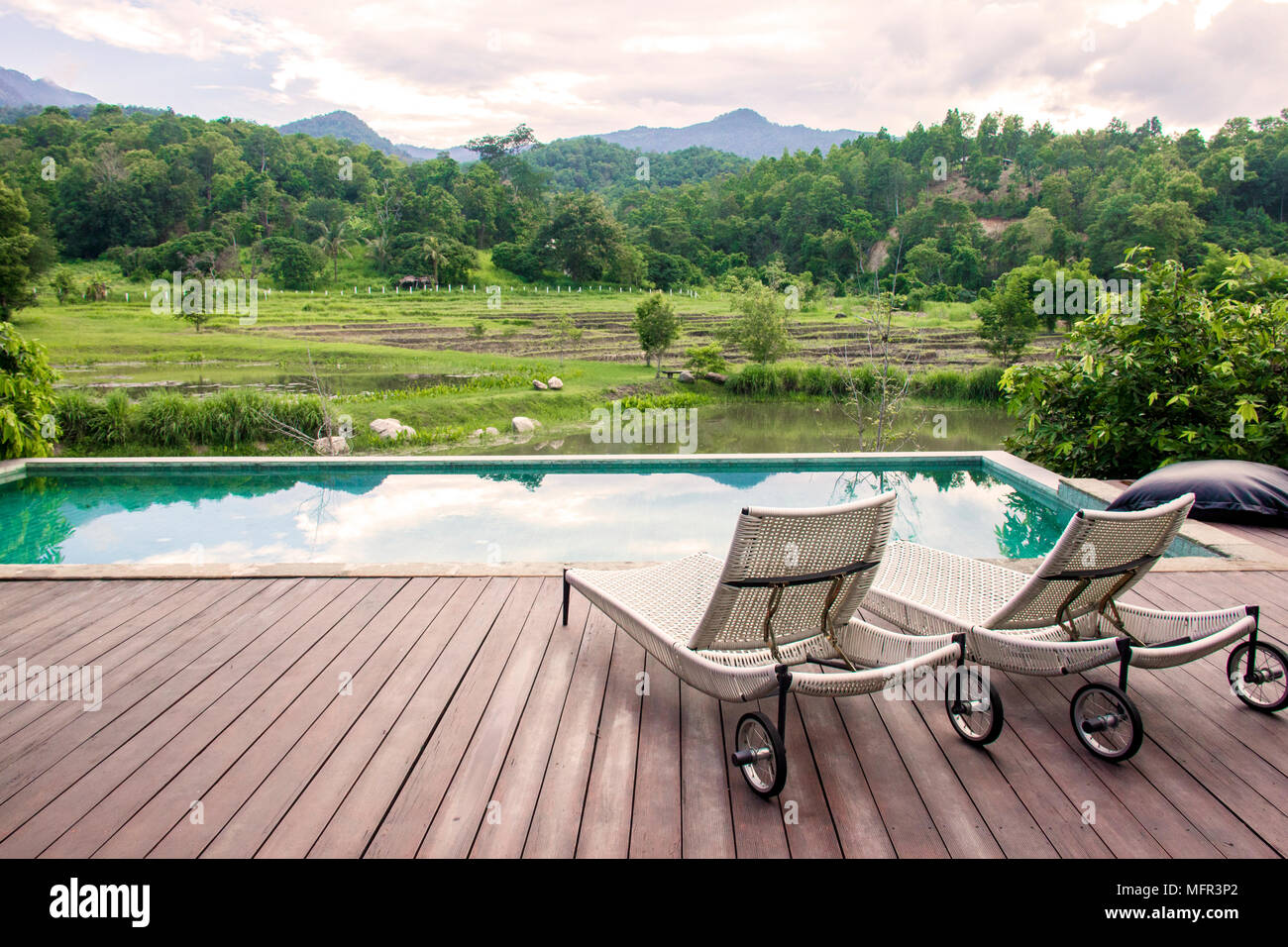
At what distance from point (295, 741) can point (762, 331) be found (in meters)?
24.1

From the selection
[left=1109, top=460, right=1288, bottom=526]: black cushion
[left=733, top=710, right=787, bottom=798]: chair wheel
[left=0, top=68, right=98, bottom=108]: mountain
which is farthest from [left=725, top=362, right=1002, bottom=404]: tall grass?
[left=0, top=68, right=98, bottom=108]: mountain

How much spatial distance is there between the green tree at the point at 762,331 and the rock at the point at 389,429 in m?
12.8

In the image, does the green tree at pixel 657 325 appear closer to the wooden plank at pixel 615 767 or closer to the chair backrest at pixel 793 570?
the wooden plank at pixel 615 767

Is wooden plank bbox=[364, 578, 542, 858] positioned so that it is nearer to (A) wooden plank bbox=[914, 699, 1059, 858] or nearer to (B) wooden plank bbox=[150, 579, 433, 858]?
(B) wooden plank bbox=[150, 579, 433, 858]

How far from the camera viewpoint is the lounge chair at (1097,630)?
1.97 metres

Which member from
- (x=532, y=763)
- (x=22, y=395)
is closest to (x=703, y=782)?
(x=532, y=763)

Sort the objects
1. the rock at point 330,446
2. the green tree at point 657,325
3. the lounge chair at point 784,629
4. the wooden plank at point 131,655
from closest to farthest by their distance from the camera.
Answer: the lounge chair at point 784,629
the wooden plank at point 131,655
the rock at point 330,446
the green tree at point 657,325

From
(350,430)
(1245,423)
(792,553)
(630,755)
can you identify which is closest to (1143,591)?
(792,553)

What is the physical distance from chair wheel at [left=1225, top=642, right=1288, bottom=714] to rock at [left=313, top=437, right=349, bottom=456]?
1270 cm

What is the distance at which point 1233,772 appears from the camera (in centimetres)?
189

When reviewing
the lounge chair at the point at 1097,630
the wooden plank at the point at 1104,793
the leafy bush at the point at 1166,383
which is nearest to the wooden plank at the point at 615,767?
the lounge chair at the point at 1097,630

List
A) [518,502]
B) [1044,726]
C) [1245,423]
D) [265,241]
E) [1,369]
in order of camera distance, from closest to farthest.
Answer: [1044,726] → [1245,423] → [518,502] → [1,369] → [265,241]
